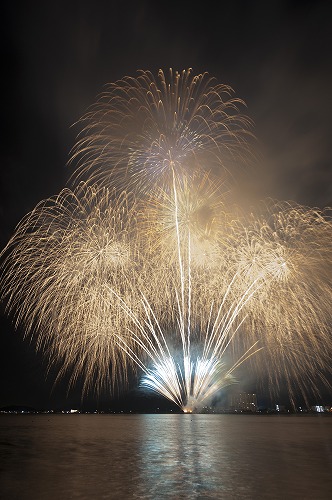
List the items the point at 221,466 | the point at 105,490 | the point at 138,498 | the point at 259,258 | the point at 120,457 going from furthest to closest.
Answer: the point at 259,258 → the point at 120,457 → the point at 221,466 → the point at 105,490 → the point at 138,498

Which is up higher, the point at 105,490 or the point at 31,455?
the point at 31,455

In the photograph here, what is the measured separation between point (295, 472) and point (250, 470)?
60.7 inches

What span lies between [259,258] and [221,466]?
24.2m

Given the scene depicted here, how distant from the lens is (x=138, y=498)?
1116 cm

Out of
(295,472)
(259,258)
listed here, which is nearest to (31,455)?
(295,472)

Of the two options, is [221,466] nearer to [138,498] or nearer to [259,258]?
[138,498]

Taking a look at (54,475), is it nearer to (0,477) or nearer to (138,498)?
(0,477)

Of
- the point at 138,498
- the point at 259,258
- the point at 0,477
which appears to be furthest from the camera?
the point at 259,258

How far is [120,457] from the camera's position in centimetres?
1980

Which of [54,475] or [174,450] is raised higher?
[174,450]

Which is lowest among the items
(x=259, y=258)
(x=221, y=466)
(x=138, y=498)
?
(x=138, y=498)

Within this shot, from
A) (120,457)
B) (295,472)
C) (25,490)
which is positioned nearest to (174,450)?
(120,457)

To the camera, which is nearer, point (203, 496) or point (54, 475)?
point (203, 496)

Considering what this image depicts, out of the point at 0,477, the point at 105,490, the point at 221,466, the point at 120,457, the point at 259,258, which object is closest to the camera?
the point at 105,490
